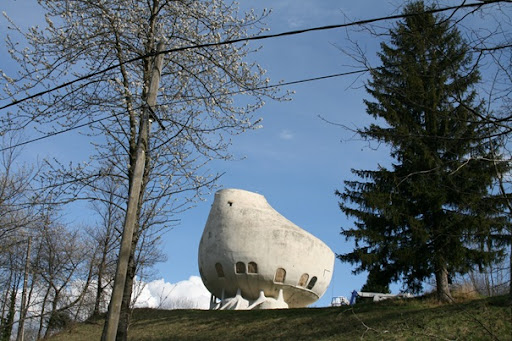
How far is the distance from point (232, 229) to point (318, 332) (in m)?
10.0

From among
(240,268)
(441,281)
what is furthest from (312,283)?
(441,281)

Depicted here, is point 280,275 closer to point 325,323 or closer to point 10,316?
point 325,323

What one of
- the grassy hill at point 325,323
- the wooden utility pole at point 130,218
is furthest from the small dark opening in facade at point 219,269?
the wooden utility pole at point 130,218

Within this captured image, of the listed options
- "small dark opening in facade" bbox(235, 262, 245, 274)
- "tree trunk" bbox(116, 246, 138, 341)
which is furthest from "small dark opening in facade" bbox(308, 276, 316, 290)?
"tree trunk" bbox(116, 246, 138, 341)

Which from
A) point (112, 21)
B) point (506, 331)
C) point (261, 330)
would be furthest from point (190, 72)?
point (261, 330)

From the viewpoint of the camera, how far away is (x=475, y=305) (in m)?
15.0

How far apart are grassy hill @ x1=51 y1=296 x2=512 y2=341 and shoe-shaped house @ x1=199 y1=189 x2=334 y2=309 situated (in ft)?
7.65

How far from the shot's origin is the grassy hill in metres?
13.7

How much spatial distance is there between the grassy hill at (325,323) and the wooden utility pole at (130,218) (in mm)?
6198

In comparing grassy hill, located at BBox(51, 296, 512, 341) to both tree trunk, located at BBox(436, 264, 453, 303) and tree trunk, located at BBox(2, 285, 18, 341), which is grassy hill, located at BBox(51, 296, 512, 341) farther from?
tree trunk, located at BBox(2, 285, 18, 341)

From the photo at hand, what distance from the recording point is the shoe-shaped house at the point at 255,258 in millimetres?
25672

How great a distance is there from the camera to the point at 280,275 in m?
26.0

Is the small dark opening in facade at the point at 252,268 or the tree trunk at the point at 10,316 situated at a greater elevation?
the small dark opening in facade at the point at 252,268

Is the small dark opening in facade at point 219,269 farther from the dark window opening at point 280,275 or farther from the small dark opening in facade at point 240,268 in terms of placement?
the dark window opening at point 280,275
